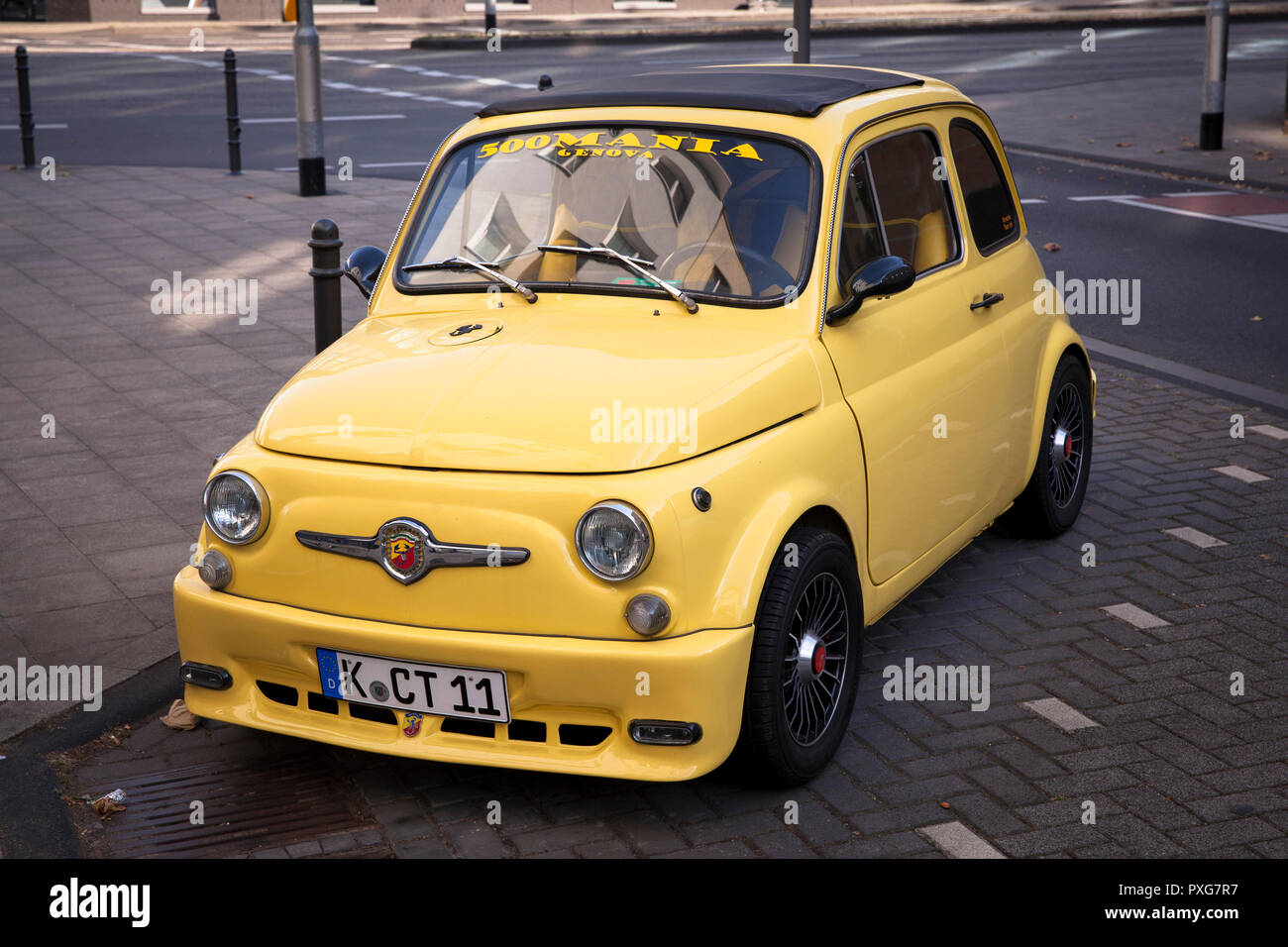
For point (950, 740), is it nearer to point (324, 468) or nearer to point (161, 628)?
point (324, 468)

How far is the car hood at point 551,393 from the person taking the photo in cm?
390

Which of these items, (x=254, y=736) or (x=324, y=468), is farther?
(x=254, y=736)

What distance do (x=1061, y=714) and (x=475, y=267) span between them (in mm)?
2401

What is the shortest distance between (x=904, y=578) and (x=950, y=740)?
0.61 meters

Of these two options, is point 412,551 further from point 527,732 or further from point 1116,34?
point 1116,34

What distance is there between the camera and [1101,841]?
12.8ft

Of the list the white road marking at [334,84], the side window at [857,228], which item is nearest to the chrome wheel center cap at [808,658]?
the side window at [857,228]

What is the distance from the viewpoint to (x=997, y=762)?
172 inches

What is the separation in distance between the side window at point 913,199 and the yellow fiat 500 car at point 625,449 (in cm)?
2

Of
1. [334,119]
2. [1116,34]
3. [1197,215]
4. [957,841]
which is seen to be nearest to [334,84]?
[334,119]

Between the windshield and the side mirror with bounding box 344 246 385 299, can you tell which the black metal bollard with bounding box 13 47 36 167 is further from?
the windshield
